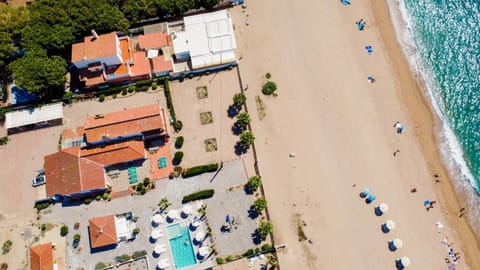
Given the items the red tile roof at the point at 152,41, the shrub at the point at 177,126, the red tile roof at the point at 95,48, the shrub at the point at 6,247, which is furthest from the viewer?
the red tile roof at the point at 152,41

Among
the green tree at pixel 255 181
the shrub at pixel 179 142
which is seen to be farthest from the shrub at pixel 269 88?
the shrub at pixel 179 142

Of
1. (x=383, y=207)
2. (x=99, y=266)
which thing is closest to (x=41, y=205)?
(x=99, y=266)

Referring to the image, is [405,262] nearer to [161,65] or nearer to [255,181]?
[255,181]

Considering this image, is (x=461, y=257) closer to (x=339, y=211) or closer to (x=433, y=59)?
(x=339, y=211)

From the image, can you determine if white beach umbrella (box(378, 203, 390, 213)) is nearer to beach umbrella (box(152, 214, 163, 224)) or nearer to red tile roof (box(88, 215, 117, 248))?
beach umbrella (box(152, 214, 163, 224))

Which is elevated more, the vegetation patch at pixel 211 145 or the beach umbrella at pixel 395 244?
the vegetation patch at pixel 211 145

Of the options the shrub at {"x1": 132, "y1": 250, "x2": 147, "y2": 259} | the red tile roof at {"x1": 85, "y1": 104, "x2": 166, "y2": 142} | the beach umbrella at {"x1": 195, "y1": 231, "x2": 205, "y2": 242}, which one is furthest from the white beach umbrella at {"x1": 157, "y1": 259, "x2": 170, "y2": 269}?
the red tile roof at {"x1": 85, "y1": 104, "x2": 166, "y2": 142}

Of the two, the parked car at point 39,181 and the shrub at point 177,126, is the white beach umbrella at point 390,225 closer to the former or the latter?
the shrub at point 177,126
